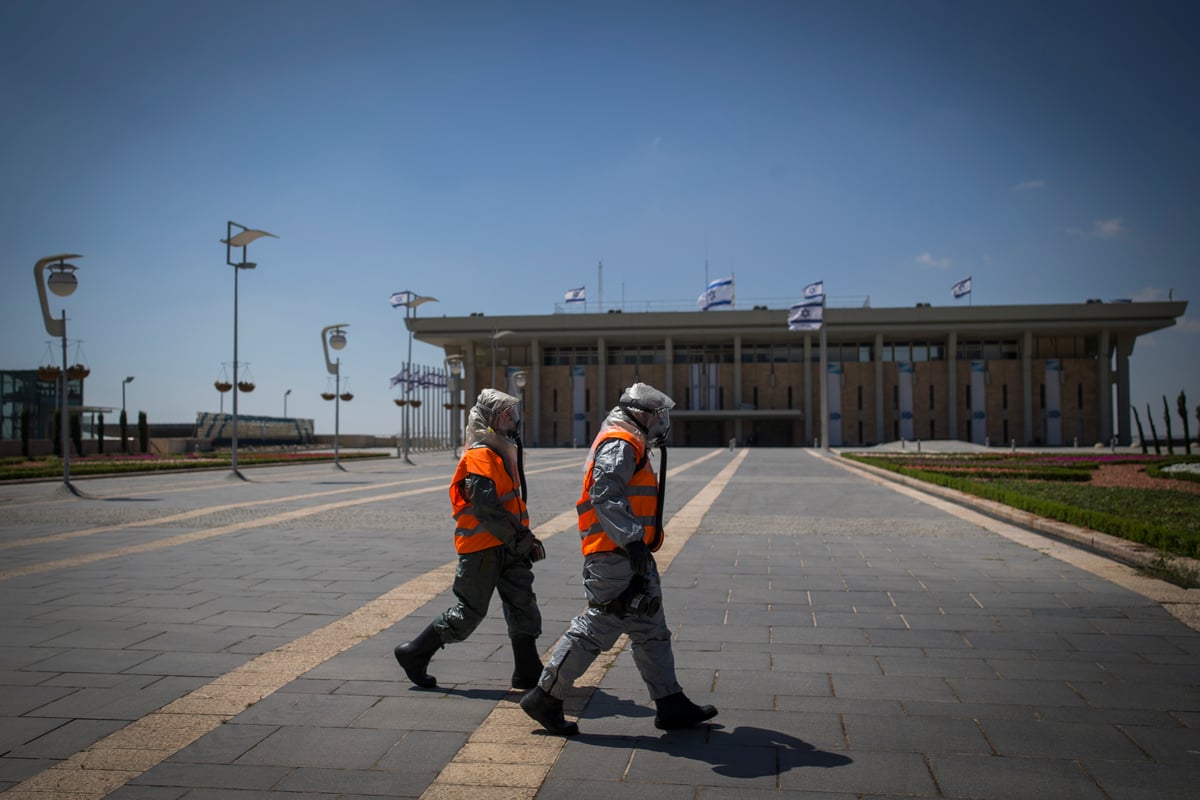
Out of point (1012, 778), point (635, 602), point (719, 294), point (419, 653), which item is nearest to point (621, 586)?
point (635, 602)

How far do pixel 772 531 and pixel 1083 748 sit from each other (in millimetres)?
7712

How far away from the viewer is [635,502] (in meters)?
4.02

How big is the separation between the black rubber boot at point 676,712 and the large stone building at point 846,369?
190 ft

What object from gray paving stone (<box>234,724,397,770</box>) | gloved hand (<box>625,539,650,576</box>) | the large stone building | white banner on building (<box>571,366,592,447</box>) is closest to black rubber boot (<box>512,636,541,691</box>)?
gray paving stone (<box>234,724,397,770</box>)

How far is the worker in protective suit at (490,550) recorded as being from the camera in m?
4.43

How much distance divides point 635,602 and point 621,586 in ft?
0.32

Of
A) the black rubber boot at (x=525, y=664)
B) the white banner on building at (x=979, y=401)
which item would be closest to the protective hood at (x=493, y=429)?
the black rubber boot at (x=525, y=664)

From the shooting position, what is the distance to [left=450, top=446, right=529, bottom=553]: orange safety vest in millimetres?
4422

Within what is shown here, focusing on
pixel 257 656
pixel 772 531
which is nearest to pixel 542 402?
pixel 772 531

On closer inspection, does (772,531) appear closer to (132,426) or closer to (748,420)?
(748,420)

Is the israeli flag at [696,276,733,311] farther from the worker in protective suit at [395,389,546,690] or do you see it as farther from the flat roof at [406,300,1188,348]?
the worker in protective suit at [395,389,546,690]

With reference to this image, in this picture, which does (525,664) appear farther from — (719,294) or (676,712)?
(719,294)

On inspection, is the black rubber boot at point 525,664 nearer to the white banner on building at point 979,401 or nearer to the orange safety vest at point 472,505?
the orange safety vest at point 472,505

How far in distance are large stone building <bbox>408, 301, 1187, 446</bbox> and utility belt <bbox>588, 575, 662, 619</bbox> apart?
5821 centimetres
